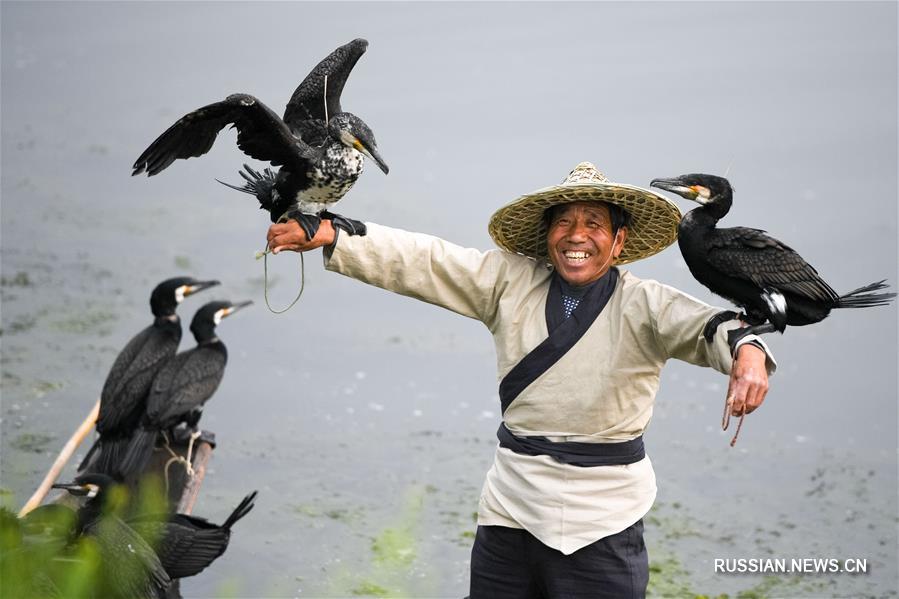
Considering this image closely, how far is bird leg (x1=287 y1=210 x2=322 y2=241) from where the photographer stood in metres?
2.94

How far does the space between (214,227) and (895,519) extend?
16.4ft

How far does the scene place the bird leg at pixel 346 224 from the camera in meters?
3.01

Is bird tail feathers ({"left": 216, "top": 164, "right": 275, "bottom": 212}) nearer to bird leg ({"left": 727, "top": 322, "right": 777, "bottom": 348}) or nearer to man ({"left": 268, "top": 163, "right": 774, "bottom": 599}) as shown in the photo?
man ({"left": 268, "top": 163, "right": 774, "bottom": 599})

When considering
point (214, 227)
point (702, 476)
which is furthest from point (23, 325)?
point (702, 476)

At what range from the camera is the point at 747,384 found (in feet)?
8.54

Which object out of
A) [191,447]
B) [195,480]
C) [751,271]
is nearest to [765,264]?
[751,271]

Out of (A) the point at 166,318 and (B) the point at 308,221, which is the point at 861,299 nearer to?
(B) the point at 308,221

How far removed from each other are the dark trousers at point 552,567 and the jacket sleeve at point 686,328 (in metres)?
0.45

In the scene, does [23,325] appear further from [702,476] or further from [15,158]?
[702,476]

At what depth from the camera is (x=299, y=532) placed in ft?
17.2

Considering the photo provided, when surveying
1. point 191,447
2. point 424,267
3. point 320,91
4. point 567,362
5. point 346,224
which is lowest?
point 191,447

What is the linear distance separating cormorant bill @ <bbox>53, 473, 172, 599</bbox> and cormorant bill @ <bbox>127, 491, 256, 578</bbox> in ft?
0.33

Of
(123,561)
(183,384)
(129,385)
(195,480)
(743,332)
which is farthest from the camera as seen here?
(183,384)

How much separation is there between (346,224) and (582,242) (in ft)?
1.86
